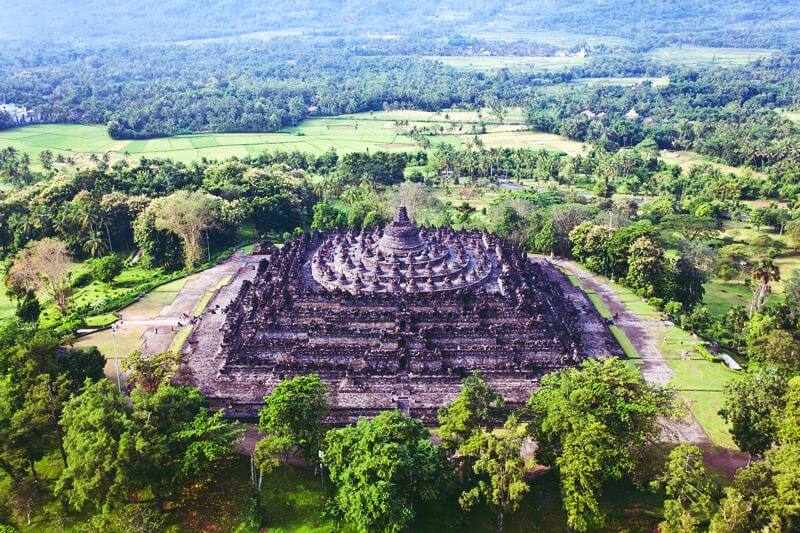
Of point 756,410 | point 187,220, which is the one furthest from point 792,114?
point 187,220

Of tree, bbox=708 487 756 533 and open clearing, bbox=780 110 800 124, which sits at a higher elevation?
tree, bbox=708 487 756 533

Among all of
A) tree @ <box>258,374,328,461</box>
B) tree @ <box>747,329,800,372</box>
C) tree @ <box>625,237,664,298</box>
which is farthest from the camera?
tree @ <box>625,237,664,298</box>

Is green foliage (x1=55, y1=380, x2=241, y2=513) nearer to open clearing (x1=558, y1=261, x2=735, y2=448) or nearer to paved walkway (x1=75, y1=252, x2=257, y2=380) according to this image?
paved walkway (x1=75, y1=252, x2=257, y2=380)

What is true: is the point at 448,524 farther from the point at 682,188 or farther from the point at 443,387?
the point at 682,188


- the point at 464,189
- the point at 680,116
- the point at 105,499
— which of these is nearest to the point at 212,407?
the point at 105,499

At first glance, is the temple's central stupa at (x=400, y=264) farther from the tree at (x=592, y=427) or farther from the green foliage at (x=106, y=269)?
the green foliage at (x=106, y=269)

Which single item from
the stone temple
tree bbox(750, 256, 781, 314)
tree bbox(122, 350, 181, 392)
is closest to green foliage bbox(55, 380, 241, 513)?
tree bbox(122, 350, 181, 392)
